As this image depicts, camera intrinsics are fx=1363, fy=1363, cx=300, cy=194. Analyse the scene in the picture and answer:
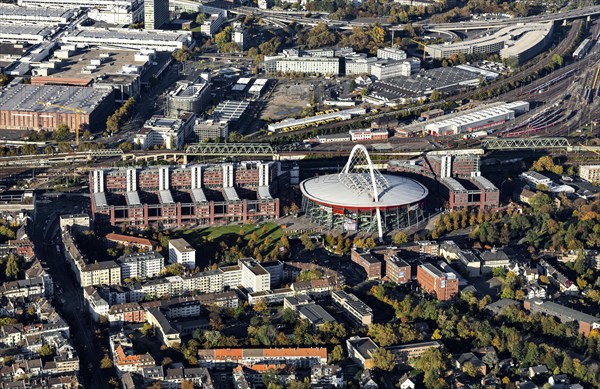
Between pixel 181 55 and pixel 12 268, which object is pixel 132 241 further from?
pixel 181 55

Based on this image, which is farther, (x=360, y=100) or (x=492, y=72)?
(x=492, y=72)

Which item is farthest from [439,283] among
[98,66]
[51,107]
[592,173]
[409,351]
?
[98,66]

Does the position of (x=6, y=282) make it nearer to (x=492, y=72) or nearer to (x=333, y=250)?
(x=333, y=250)

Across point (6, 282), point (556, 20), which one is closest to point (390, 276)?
point (6, 282)

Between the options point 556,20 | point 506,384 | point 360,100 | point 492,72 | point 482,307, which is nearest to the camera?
point 506,384

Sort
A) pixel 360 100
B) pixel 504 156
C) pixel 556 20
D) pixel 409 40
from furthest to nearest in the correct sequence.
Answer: pixel 556 20
pixel 409 40
pixel 360 100
pixel 504 156

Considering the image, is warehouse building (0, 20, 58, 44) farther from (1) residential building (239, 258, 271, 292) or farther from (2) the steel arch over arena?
(1) residential building (239, 258, 271, 292)

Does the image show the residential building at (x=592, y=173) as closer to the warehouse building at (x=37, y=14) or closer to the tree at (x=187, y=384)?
the tree at (x=187, y=384)

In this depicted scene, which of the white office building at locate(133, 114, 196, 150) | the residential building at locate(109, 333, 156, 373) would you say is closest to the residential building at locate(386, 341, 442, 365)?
the residential building at locate(109, 333, 156, 373)
